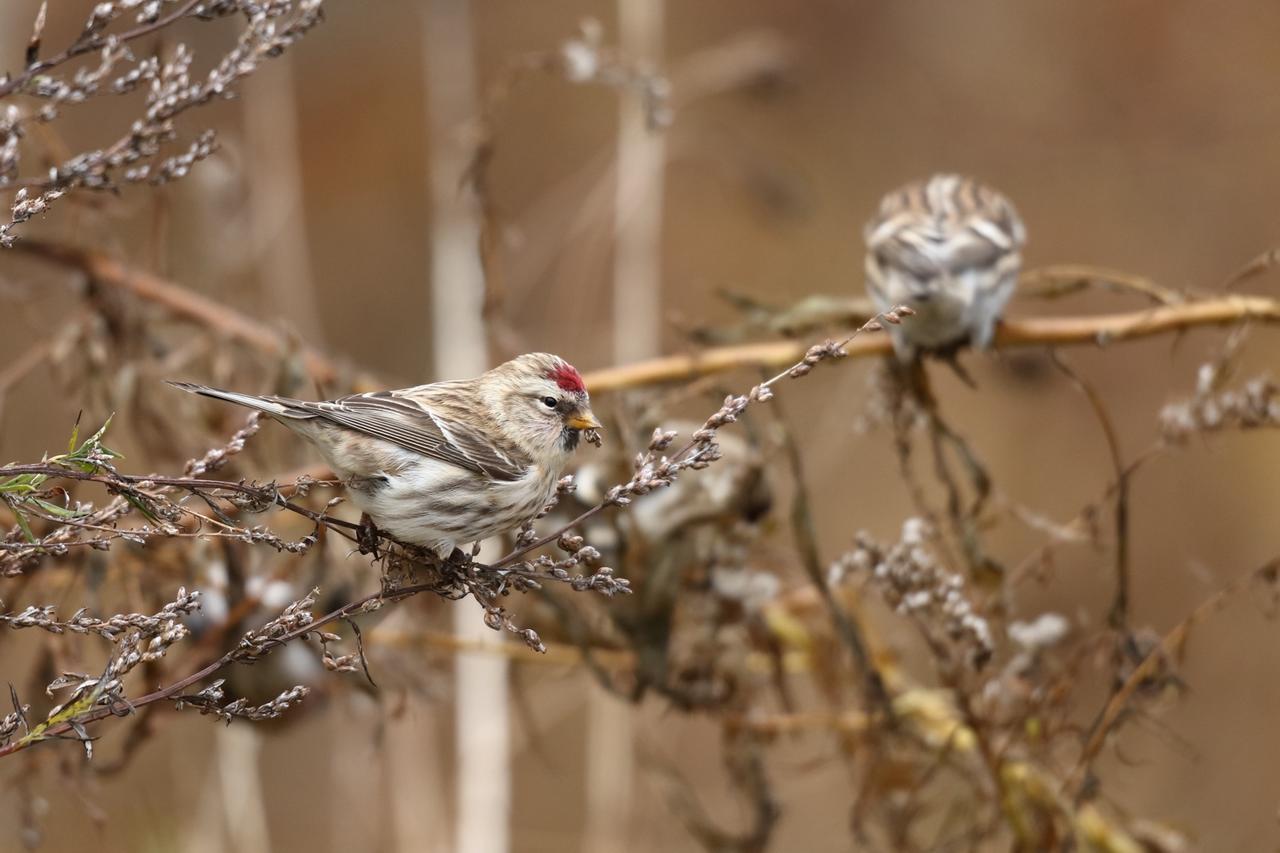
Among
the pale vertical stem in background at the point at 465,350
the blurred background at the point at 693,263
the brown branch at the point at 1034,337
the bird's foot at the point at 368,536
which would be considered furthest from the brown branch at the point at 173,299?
the bird's foot at the point at 368,536

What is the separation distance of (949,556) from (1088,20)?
14.3ft

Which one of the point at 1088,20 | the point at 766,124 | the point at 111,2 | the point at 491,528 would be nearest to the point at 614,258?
the point at 766,124

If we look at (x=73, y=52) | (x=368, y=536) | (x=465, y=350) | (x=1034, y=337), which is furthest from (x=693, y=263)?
(x=73, y=52)

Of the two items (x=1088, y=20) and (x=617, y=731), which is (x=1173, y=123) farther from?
(x=617, y=731)

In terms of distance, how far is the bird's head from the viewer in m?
2.57

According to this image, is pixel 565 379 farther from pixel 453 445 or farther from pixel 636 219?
pixel 636 219

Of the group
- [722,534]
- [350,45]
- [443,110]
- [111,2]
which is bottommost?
[722,534]

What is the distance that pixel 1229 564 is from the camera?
5719mm

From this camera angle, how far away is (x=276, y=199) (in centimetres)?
512

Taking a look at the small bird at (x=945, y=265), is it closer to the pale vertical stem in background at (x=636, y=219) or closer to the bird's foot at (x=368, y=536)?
the pale vertical stem in background at (x=636, y=219)

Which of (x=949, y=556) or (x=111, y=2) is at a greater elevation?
(x=111, y=2)

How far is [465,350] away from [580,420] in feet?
6.81

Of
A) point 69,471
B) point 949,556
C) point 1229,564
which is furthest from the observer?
point 1229,564

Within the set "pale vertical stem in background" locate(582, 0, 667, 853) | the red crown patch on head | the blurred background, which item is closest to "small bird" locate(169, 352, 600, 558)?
the red crown patch on head
